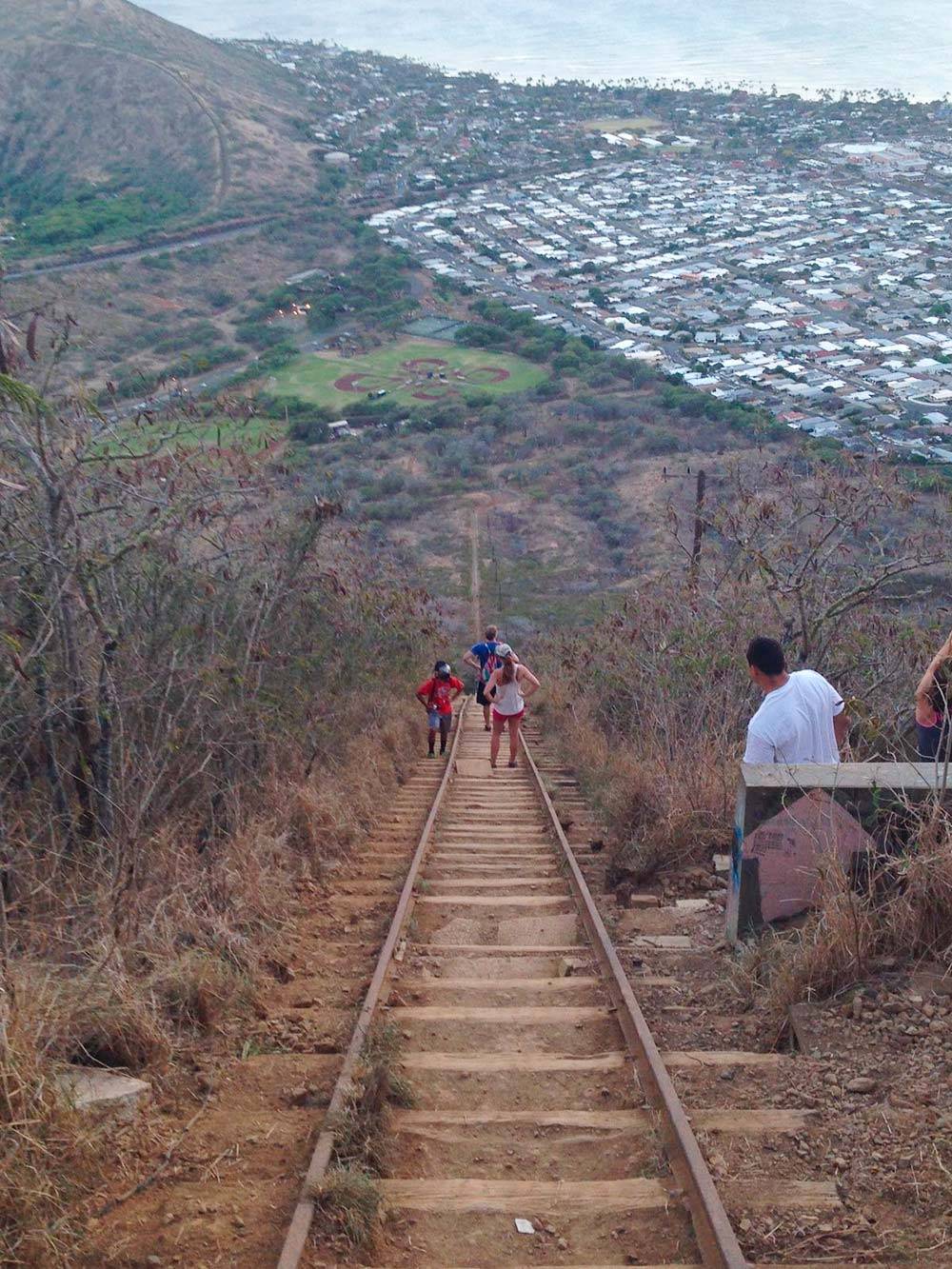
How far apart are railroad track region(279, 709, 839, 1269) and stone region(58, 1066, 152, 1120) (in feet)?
2.60

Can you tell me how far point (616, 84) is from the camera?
558 ft

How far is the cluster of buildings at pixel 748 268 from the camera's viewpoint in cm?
4862

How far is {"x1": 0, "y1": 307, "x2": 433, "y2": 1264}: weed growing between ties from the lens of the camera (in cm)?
482

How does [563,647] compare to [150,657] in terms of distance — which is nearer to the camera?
[150,657]

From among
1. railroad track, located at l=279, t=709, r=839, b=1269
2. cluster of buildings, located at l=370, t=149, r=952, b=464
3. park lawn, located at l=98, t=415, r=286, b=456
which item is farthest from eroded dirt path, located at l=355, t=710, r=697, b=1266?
cluster of buildings, located at l=370, t=149, r=952, b=464

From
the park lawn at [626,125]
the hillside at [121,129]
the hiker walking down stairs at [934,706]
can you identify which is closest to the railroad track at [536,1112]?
the hiker walking down stairs at [934,706]

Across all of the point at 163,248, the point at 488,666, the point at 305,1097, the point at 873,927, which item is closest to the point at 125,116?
the point at 163,248

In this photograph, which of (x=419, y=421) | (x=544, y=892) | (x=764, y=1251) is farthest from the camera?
(x=419, y=421)

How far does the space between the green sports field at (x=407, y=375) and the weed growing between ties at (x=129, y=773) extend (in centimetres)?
4129

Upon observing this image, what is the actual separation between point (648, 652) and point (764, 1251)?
12.7 m

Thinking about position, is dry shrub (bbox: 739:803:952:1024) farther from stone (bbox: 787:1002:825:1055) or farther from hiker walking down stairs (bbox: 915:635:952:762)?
hiker walking down stairs (bbox: 915:635:952:762)

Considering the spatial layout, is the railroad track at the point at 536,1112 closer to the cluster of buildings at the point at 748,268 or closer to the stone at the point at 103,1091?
the stone at the point at 103,1091

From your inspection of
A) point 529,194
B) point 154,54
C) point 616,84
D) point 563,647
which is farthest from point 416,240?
point 616,84

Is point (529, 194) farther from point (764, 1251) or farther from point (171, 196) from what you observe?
point (764, 1251)
